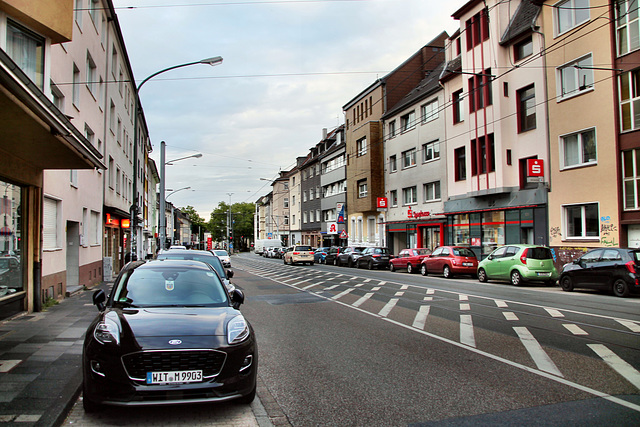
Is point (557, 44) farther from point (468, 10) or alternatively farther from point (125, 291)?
point (125, 291)

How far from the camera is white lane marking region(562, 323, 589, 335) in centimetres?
855

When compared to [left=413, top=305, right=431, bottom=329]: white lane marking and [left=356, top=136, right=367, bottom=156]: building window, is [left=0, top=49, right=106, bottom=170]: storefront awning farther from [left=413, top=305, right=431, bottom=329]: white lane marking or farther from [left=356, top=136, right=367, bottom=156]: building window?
[left=356, top=136, right=367, bottom=156]: building window

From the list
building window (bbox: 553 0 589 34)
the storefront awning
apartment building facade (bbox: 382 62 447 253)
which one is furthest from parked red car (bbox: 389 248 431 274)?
the storefront awning

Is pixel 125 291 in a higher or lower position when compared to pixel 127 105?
lower

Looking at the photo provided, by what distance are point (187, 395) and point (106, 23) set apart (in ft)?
77.3

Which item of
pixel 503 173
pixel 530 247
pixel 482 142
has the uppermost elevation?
pixel 482 142

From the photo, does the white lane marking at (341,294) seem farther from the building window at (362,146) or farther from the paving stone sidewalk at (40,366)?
the building window at (362,146)

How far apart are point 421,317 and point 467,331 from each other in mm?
1824

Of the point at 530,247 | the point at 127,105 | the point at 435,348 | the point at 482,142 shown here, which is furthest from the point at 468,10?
the point at 435,348

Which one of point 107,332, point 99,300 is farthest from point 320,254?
point 107,332

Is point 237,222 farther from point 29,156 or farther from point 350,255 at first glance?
point 29,156

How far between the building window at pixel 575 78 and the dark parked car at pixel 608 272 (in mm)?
8880

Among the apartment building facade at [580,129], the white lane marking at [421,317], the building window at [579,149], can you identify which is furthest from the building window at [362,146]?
the white lane marking at [421,317]

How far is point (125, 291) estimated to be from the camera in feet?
19.7
